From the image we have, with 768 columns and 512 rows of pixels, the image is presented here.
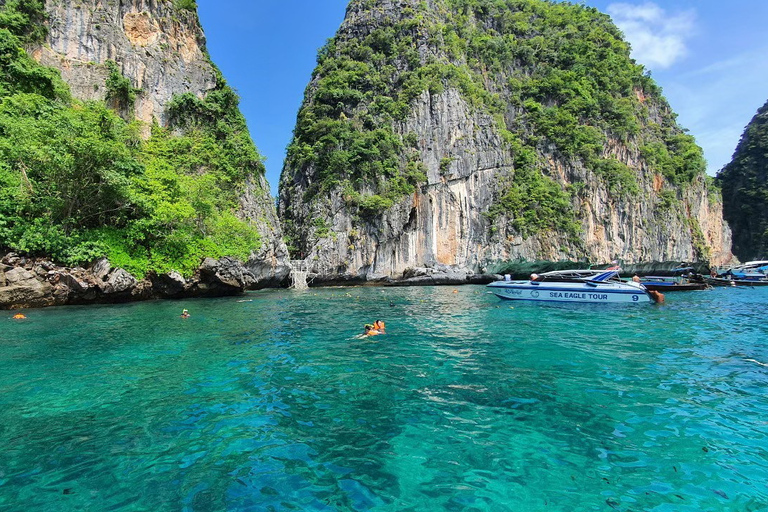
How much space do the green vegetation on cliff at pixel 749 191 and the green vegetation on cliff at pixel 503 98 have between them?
15.5m

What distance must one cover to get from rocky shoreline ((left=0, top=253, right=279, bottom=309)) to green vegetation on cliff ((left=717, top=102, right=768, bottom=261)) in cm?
8176

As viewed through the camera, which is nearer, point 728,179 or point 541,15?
point 541,15

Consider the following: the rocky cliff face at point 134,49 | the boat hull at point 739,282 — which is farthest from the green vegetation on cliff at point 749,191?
the rocky cliff face at point 134,49

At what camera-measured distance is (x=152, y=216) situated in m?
21.4

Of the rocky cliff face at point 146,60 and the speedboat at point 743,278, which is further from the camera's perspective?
the speedboat at point 743,278

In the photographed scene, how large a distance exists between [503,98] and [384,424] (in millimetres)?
60343

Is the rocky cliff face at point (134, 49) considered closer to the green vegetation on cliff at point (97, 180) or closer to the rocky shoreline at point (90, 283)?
the green vegetation on cliff at point (97, 180)

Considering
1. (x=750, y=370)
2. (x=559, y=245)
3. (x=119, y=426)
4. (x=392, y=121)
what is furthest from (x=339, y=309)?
(x=559, y=245)

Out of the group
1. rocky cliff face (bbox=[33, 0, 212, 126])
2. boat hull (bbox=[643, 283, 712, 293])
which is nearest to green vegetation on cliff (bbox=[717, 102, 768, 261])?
boat hull (bbox=[643, 283, 712, 293])

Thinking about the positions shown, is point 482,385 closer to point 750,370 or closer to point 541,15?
point 750,370

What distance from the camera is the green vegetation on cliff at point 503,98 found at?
144ft

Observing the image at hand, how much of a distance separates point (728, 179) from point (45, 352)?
100134 mm

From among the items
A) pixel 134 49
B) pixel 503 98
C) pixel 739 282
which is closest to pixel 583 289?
pixel 739 282

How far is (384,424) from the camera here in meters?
5.21
